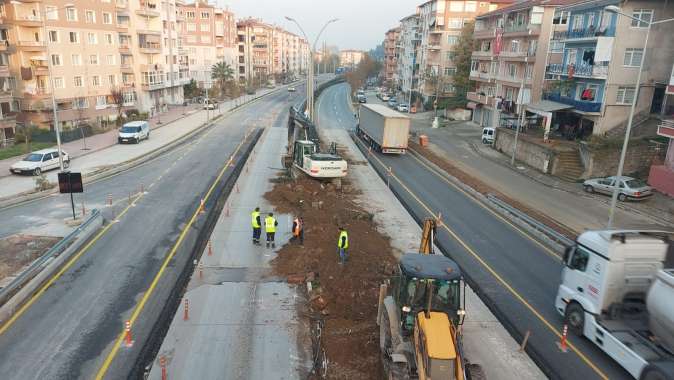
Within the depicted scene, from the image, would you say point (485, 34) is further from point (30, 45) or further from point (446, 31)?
point (30, 45)

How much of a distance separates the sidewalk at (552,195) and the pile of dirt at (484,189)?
738 mm

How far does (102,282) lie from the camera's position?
53.3 ft

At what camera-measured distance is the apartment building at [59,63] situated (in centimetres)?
4531

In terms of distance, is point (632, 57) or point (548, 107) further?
point (548, 107)

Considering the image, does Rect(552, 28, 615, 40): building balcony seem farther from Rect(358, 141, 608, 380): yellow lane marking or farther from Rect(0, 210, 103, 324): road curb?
Rect(0, 210, 103, 324): road curb

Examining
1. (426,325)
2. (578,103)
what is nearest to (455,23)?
(578,103)

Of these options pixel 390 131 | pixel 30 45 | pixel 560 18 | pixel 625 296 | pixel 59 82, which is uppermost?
pixel 560 18

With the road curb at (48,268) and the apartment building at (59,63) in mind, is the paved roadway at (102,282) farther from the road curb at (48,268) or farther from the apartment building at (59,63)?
the apartment building at (59,63)

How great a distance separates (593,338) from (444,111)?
6246cm

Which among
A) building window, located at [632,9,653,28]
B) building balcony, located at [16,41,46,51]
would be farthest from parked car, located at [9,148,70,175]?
building window, located at [632,9,653,28]

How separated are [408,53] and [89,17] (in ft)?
223

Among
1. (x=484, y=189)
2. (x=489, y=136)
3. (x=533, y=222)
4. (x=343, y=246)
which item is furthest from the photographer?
(x=489, y=136)

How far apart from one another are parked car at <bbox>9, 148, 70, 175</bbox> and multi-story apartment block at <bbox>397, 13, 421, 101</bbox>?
2606 inches

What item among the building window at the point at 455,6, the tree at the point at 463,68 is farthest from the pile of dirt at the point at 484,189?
the building window at the point at 455,6
